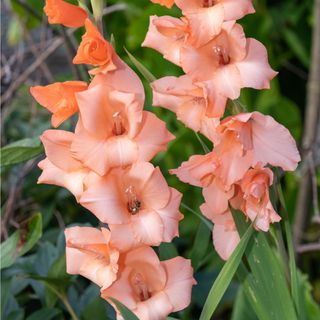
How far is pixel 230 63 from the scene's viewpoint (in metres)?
0.83

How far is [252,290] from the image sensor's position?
2.99 ft

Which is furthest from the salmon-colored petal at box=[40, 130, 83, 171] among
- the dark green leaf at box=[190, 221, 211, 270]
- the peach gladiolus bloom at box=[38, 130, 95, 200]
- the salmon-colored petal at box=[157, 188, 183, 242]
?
the dark green leaf at box=[190, 221, 211, 270]

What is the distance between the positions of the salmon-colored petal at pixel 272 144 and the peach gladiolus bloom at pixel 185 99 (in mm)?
44

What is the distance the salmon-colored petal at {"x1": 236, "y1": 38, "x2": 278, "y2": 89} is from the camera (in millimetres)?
796

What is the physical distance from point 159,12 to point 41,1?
0.34 metres

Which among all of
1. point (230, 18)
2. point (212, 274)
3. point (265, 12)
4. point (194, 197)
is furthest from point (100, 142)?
point (265, 12)

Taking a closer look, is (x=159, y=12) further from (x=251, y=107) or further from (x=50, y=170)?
(x=50, y=170)

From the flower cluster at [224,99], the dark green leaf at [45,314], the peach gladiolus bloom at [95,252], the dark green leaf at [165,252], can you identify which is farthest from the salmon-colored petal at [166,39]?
the dark green leaf at [45,314]

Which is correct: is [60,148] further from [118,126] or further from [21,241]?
[21,241]

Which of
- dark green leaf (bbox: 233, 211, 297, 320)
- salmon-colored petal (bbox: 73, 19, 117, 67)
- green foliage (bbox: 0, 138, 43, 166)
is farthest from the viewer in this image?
green foliage (bbox: 0, 138, 43, 166)

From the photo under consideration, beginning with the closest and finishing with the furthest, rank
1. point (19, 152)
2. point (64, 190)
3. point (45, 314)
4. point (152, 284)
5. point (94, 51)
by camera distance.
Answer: point (94, 51)
point (152, 284)
point (19, 152)
point (45, 314)
point (64, 190)

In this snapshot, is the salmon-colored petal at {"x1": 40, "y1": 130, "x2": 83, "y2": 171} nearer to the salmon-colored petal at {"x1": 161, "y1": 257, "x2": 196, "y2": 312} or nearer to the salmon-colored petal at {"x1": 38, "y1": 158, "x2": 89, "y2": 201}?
the salmon-colored petal at {"x1": 38, "y1": 158, "x2": 89, "y2": 201}

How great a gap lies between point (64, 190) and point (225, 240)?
0.84m

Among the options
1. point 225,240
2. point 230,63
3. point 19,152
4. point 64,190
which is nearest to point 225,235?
point 225,240
